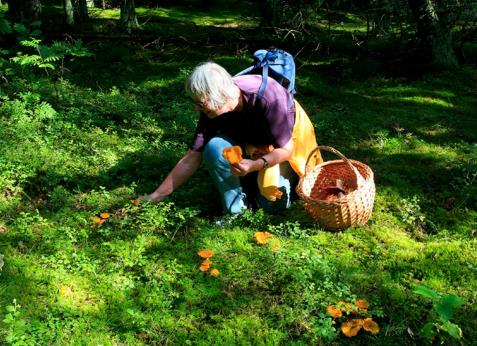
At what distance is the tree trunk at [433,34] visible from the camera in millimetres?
8453

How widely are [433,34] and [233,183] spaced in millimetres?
6035

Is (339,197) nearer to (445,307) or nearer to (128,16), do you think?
Answer: (445,307)

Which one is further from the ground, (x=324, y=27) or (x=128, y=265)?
(x=324, y=27)

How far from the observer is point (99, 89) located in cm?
766

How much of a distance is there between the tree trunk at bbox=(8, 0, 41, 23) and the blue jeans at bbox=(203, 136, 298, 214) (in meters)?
6.44

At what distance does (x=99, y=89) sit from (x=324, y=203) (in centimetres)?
492

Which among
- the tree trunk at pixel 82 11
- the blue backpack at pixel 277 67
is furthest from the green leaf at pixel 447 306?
the tree trunk at pixel 82 11

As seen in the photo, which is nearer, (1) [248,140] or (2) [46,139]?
(1) [248,140]

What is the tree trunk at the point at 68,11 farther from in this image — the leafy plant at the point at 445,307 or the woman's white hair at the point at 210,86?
the leafy plant at the point at 445,307

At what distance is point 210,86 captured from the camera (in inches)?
142


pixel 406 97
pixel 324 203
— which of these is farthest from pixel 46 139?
pixel 406 97

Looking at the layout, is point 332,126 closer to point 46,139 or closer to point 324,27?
point 46,139

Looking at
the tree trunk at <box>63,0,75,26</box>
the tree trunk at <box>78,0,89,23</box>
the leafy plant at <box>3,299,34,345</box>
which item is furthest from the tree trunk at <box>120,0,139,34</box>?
the leafy plant at <box>3,299,34,345</box>

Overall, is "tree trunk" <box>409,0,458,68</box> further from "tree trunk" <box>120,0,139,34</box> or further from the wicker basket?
"tree trunk" <box>120,0,139,34</box>
